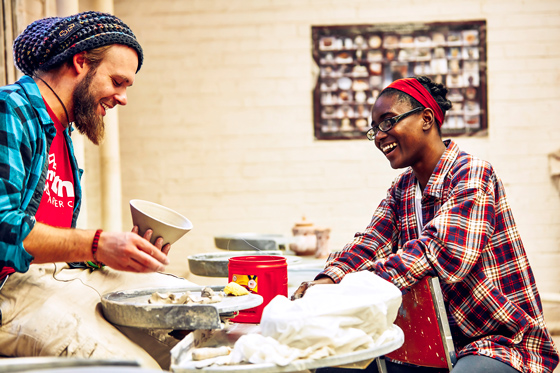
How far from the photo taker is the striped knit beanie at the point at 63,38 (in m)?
1.65

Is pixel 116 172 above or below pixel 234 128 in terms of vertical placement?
below

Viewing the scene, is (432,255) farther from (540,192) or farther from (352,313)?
(540,192)

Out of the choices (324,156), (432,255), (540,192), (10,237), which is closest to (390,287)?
(432,255)

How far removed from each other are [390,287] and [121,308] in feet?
1.92

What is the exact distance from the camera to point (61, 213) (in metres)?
1.74

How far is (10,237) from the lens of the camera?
1304mm

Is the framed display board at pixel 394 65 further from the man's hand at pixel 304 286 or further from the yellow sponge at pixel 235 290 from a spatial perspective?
the yellow sponge at pixel 235 290

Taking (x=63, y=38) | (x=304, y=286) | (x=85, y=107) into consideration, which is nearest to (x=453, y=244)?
(x=304, y=286)

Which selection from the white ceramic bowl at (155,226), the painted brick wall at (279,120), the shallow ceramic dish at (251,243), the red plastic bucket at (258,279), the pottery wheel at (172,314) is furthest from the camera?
the painted brick wall at (279,120)

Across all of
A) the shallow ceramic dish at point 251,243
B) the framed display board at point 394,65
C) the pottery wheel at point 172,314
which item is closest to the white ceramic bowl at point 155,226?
the pottery wheel at point 172,314

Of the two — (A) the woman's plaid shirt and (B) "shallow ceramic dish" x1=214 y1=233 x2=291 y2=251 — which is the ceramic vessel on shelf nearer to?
(B) "shallow ceramic dish" x1=214 y1=233 x2=291 y2=251

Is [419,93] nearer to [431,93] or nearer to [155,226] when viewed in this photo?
[431,93]

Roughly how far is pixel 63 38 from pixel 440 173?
1.16 metres

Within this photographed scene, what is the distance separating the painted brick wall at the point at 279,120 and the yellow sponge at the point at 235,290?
3404mm
